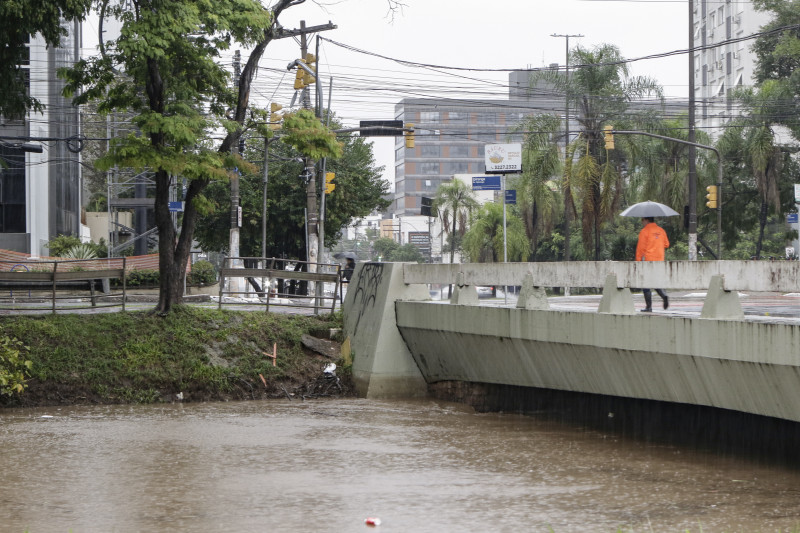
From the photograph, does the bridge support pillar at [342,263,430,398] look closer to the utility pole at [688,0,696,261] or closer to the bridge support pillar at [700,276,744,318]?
the bridge support pillar at [700,276,744,318]

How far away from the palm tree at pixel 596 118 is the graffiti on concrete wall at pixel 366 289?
2430cm

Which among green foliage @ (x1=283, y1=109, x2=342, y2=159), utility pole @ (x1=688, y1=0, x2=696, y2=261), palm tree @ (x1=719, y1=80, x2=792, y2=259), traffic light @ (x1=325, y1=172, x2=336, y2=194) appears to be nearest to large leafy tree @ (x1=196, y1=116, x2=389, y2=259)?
traffic light @ (x1=325, y1=172, x2=336, y2=194)

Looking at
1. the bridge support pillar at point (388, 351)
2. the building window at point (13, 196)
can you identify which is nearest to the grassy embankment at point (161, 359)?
the bridge support pillar at point (388, 351)

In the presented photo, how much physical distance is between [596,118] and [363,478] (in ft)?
113

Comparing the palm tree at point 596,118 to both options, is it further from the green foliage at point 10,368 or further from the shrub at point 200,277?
the green foliage at point 10,368

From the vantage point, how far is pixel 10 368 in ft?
51.0

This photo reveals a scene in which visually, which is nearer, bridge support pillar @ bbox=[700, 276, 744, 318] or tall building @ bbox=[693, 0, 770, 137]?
bridge support pillar @ bbox=[700, 276, 744, 318]

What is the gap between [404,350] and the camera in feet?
55.3

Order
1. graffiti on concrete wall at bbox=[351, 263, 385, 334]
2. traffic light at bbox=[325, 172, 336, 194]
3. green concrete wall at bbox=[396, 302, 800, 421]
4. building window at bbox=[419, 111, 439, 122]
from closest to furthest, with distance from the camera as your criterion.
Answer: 1. green concrete wall at bbox=[396, 302, 800, 421]
2. graffiti on concrete wall at bbox=[351, 263, 385, 334]
3. traffic light at bbox=[325, 172, 336, 194]
4. building window at bbox=[419, 111, 439, 122]

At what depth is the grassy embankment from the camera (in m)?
16.2

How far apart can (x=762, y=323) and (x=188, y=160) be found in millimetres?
11012

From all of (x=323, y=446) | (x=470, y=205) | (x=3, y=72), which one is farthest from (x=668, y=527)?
(x=470, y=205)

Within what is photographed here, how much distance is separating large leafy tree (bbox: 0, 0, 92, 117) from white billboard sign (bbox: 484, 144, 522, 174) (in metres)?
9.16

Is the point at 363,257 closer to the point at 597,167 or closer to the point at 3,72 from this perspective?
the point at 597,167
